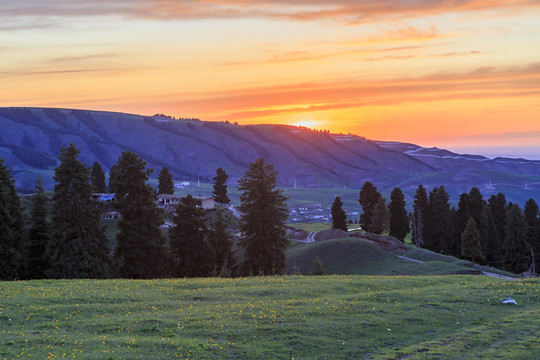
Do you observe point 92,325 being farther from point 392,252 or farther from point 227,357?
point 392,252

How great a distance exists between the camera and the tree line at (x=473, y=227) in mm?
110875

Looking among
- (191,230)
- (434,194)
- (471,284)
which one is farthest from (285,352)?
(434,194)

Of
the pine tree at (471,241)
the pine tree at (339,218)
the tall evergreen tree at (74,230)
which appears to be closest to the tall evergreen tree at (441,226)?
the pine tree at (471,241)

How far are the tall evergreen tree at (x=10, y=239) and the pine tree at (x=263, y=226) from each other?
28324 mm

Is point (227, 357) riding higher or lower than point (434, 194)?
lower

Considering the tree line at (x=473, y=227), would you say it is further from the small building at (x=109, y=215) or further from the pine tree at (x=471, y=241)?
the small building at (x=109, y=215)

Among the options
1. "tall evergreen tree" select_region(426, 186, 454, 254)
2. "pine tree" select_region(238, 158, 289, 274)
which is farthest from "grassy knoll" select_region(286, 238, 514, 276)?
"pine tree" select_region(238, 158, 289, 274)

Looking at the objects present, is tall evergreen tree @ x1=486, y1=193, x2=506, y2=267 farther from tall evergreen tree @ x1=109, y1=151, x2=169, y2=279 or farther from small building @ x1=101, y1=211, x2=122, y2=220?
small building @ x1=101, y1=211, x2=122, y2=220

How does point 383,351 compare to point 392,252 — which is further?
point 392,252

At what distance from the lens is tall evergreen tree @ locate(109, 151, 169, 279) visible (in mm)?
61500

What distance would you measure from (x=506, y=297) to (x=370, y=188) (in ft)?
346

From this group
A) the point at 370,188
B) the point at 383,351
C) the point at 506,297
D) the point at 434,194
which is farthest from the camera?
the point at 370,188

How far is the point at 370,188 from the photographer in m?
141

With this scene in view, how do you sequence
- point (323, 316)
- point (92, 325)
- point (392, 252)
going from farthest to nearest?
A: point (392, 252) → point (323, 316) → point (92, 325)
